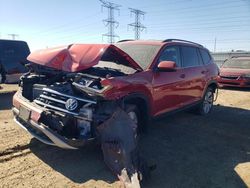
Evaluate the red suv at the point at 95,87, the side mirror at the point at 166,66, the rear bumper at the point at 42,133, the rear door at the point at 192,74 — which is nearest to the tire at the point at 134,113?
the red suv at the point at 95,87

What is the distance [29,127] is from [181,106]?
3427 mm

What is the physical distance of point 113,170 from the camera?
4.12 metres

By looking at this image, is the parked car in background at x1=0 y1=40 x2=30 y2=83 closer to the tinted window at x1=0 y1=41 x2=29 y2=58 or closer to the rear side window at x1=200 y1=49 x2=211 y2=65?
the tinted window at x1=0 y1=41 x2=29 y2=58

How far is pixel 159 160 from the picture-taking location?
480 cm

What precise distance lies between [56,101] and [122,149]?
46.1 inches

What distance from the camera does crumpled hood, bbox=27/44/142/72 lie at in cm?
489

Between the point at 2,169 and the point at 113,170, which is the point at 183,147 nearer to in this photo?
the point at 113,170

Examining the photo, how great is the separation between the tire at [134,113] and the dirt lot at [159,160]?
40 cm

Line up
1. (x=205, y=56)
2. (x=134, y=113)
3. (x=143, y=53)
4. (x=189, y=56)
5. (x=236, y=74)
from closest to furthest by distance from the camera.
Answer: (x=134, y=113)
(x=143, y=53)
(x=189, y=56)
(x=205, y=56)
(x=236, y=74)

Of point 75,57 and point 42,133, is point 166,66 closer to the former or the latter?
point 75,57

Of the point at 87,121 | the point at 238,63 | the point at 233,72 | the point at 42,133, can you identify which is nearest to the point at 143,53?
the point at 87,121

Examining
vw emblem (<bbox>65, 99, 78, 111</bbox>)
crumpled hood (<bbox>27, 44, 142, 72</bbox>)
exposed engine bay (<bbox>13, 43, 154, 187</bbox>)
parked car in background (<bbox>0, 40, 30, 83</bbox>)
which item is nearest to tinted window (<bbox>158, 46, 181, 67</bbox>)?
crumpled hood (<bbox>27, 44, 142, 72</bbox>)

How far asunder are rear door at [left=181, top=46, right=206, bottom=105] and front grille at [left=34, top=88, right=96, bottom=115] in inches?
118

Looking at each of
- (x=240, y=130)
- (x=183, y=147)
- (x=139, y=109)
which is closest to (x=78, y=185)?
(x=139, y=109)
